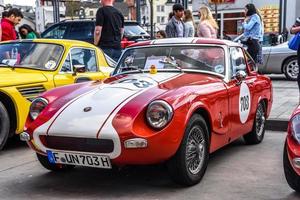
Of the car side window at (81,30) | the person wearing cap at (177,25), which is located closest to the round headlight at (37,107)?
the person wearing cap at (177,25)

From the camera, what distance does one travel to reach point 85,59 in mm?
7586

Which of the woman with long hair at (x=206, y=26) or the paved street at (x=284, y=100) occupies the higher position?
the woman with long hair at (x=206, y=26)

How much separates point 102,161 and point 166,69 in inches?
63.5

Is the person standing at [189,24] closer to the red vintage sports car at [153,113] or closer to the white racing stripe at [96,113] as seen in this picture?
the red vintage sports car at [153,113]

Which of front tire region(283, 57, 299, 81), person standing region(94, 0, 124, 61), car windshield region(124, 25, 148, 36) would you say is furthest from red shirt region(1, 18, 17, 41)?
front tire region(283, 57, 299, 81)

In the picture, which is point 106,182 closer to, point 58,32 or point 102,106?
point 102,106

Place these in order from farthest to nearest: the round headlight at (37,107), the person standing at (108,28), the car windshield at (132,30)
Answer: the car windshield at (132,30) < the person standing at (108,28) < the round headlight at (37,107)

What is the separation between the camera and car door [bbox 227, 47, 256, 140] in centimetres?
563

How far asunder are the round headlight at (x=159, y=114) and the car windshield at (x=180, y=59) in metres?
1.25

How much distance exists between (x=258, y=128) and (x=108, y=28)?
352cm

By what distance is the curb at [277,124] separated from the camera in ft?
24.9

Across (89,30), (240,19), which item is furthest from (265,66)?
(240,19)

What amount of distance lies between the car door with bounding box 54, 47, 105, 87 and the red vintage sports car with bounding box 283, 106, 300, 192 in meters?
3.27

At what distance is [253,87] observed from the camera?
6.29 metres
